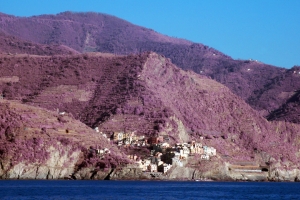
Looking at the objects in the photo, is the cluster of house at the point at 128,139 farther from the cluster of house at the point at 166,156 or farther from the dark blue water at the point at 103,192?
the dark blue water at the point at 103,192

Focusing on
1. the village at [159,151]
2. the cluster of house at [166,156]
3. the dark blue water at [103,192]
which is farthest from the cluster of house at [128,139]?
the dark blue water at [103,192]

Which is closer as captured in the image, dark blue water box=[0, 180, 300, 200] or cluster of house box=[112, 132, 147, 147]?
dark blue water box=[0, 180, 300, 200]

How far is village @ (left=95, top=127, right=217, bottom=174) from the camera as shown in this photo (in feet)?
504

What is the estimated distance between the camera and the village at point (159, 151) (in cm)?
15350

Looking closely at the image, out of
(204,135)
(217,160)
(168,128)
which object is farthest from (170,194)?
(204,135)

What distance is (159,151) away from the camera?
162 meters

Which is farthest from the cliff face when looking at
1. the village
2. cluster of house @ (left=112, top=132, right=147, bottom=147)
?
cluster of house @ (left=112, top=132, right=147, bottom=147)

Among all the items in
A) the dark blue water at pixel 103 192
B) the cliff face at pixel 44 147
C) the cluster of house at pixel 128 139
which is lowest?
the dark blue water at pixel 103 192

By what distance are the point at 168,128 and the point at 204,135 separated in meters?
17.9

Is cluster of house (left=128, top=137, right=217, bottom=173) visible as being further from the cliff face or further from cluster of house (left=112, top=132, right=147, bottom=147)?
the cliff face

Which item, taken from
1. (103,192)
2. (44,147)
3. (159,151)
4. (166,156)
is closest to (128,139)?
(159,151)

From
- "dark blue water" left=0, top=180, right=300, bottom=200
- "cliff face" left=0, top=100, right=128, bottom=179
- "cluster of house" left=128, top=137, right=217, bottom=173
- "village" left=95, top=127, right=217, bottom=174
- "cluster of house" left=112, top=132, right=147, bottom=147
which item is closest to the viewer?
"dark blue water" left=0, top=180, right=300, bottom=200

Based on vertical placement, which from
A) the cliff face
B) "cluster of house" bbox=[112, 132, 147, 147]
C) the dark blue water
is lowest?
the dark blue water

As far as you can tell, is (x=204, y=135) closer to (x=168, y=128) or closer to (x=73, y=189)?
(x=168, y=128)
